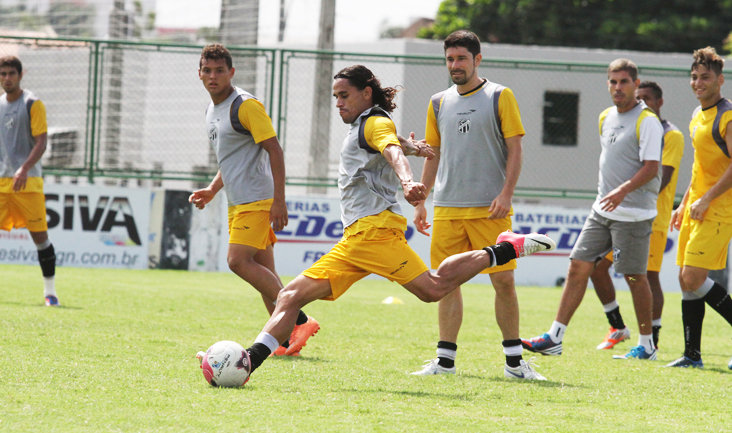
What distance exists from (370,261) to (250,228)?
1.55 metres

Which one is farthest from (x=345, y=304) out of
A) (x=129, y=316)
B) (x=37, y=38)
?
(x=37, y=38)

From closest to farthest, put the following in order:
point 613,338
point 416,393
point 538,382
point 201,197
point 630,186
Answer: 1. point 416,393
2. point 538,382
3. point 201,197
4. point 630,186
5. point 613,338

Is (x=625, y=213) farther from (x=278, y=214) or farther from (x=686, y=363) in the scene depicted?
(x=278, y=214)

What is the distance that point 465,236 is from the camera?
565 cm

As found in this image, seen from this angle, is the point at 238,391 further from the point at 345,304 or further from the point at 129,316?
the point at 345,304

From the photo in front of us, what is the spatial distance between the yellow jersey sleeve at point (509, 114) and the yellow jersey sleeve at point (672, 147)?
2831 millimetres

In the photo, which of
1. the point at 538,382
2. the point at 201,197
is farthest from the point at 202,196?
the point at 538,382

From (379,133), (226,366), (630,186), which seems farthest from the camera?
(630,186)

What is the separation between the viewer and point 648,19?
34500 mm

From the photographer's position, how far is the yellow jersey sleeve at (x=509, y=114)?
5.43 metres

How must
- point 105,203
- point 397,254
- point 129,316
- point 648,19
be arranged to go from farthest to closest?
point 648,19 → point 105,203 → point 129,316 → point 397,254

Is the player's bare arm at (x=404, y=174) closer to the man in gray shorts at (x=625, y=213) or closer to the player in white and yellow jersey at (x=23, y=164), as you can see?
the man in gray shorts at (x=625, y=213)

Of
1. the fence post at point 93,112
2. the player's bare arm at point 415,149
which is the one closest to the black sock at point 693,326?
the player's bare arm at point 415,149

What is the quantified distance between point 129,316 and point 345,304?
2.87m
